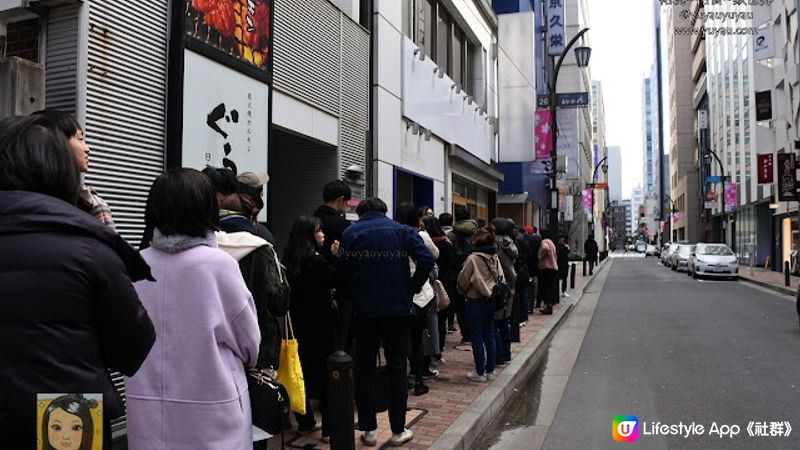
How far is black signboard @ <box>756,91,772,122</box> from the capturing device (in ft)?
103

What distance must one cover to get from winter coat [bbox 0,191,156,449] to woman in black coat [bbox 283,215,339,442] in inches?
113

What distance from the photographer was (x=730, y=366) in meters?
7.94

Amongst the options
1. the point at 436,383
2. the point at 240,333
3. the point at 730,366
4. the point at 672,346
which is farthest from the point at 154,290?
the point at 672,346

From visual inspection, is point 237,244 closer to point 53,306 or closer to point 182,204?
point 182,204

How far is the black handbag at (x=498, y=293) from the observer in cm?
656

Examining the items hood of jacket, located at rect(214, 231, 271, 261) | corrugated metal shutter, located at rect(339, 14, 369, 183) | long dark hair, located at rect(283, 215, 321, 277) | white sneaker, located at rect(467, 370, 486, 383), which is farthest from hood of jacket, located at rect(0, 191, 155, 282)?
corrugated metal shutter, located at rect(339, 14, 369, 183)

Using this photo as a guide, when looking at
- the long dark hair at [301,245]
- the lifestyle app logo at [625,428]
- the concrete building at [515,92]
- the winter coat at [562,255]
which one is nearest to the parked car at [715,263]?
the concrete building at [515,92]

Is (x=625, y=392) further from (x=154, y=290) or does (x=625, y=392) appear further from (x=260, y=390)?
(x=154, y=290)

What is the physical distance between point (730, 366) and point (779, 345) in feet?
7.79

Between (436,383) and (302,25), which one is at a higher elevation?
(302,25)

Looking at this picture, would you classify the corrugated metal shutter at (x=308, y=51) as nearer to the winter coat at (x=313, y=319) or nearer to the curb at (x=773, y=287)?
the winter coat at (x=313, y=319)

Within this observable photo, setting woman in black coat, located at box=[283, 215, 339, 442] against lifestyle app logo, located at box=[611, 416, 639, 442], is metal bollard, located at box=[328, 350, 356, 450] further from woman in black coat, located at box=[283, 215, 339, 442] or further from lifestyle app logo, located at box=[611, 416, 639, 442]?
lifestyle app logo, located at box=[611, 416, 639, 442]

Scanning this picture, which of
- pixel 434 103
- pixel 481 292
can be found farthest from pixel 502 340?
pixel 434 103

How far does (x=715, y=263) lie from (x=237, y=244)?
87.9 ft
